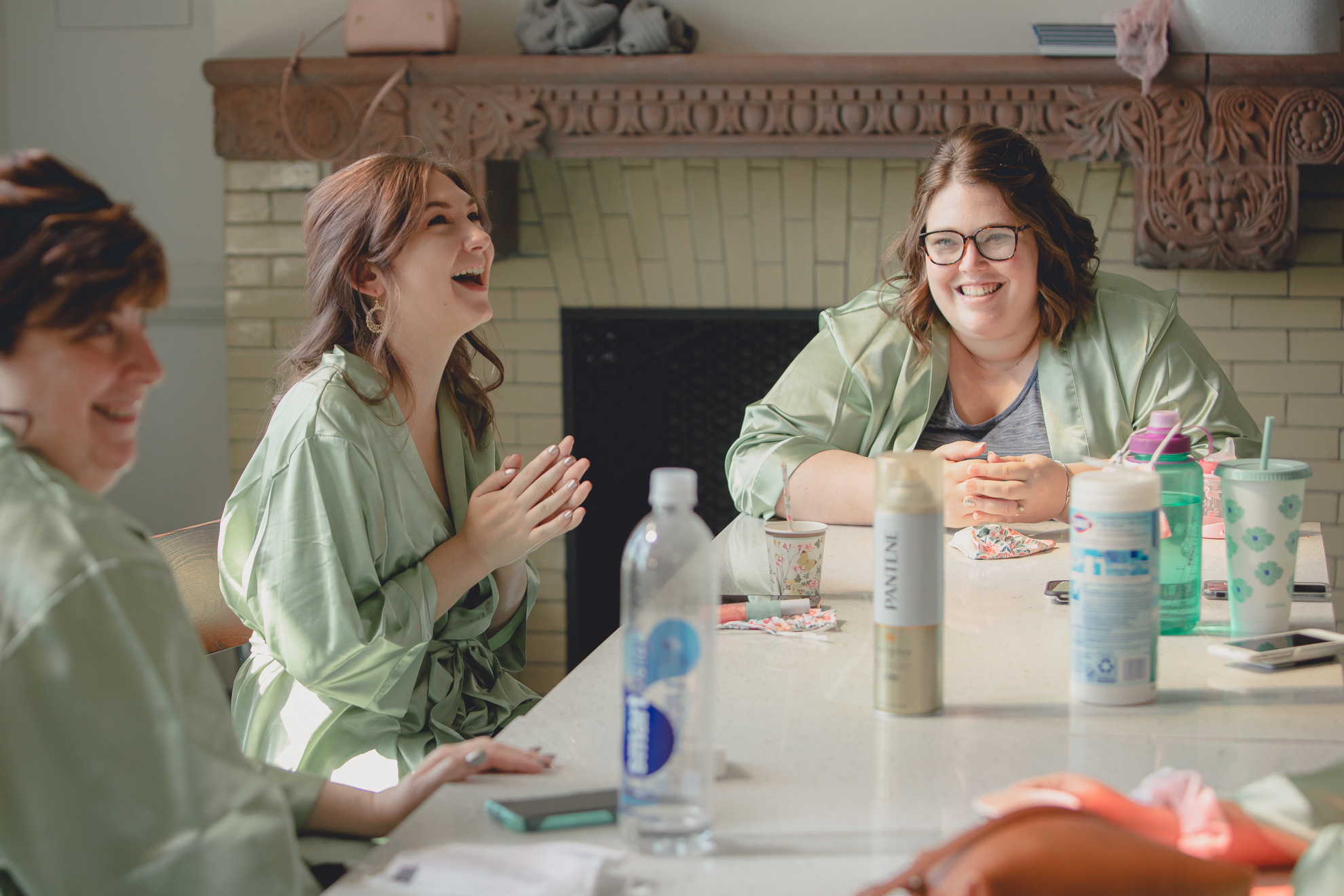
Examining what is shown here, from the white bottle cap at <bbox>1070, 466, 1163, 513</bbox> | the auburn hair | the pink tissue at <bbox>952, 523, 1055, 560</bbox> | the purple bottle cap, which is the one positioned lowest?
the pink tissue at <bbox>952, 523, 1055, 560</bbox>

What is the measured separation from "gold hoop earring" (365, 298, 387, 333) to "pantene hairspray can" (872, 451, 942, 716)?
2.88ft

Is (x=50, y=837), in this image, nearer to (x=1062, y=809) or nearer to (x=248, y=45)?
(x=1062, y=809)

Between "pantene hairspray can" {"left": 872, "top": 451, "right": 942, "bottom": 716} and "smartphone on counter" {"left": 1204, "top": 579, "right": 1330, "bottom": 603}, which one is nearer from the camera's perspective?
"pantene hairspray can" {"left": 872, "top": 451, "right": 942, "bottom": 716}

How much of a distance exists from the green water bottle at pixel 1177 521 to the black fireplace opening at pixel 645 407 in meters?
2.01

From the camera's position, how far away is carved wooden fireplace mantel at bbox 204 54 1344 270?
2658 millimetres

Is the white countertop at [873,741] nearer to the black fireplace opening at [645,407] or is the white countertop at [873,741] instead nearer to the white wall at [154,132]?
the black fireplace opening at [645,407]

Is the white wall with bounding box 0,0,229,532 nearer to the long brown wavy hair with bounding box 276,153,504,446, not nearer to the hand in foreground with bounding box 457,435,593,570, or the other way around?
the long brown wavy hair with bounding box 276,153,504,446

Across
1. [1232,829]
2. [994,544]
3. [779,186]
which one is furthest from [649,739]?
[779,186]

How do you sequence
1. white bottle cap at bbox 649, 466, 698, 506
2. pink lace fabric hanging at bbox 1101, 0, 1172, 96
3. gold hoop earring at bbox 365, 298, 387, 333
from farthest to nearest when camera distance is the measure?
pink lace fabric hanging at bbox 1101, 0, 1172, 96 → gold hoop earring at bbox 365, 298, 387, 333 → white bottle cap at bbox 649, 466, 698, 506

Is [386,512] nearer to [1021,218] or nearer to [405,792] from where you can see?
[405,792]

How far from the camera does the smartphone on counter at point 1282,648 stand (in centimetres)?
110

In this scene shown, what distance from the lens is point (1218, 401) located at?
1.83 meters

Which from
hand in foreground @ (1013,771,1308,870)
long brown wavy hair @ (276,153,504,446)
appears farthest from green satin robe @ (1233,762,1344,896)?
long brown wavy hair @ (276,153,504,446)

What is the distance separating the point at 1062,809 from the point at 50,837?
61 centimetres
